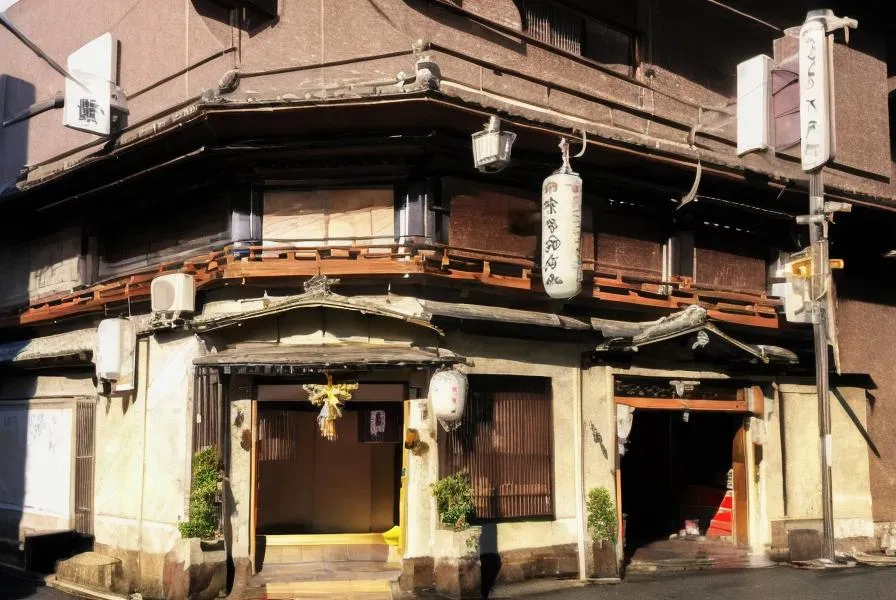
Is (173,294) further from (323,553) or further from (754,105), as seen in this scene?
(754,105)

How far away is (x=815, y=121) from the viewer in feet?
56.7

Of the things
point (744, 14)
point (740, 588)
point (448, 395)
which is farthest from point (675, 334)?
point (744, 14)

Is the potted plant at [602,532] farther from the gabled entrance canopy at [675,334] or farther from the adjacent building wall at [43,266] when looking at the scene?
the adjacent building wall at [43,266]

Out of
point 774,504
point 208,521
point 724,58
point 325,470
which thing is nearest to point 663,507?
point 774,504

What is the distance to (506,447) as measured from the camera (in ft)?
51.9

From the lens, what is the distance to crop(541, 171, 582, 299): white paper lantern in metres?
14.9

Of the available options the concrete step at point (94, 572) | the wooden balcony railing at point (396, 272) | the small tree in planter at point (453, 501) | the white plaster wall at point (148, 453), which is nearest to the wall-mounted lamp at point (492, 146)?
the wooden balcony railing at point (396, 272)

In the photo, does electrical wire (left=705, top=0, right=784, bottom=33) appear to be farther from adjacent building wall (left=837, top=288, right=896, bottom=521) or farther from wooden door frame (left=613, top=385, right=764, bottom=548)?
wooden door frame (left=613, top=385, right=764, bottom=548)

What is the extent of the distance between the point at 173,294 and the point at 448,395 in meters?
4.97

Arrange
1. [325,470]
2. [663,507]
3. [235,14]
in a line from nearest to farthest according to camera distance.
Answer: [235,14] < [325,470] < [663,507]

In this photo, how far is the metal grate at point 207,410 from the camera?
1475 centimetres

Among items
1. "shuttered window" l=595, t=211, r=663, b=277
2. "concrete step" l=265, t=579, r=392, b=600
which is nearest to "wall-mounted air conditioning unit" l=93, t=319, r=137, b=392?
"concrete step" l=265, t=579, r=392, b=600

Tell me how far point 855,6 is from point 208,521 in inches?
734

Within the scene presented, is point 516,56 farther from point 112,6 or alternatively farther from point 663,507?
point 663,507
